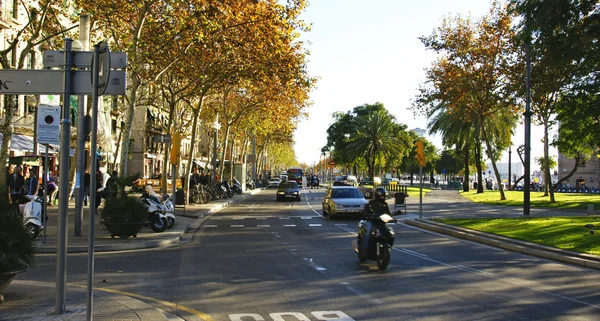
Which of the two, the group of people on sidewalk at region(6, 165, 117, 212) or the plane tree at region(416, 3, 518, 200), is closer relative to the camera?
the group of people on sidewalk at region(6, 165, 117, 212)

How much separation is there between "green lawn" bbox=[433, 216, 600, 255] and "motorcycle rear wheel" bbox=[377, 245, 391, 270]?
533 centimetres

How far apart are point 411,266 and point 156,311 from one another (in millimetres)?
5931

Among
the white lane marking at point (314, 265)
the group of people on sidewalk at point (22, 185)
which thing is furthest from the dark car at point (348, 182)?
the white lane marking at point (314, 265)

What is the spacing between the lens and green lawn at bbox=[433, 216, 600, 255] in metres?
14.1

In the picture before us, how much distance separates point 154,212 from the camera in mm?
17297

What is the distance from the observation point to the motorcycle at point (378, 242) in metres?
10.9

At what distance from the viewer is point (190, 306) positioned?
7883mm

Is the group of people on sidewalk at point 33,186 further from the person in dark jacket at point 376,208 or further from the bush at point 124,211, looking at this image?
the person in dark jacket at point 376,208

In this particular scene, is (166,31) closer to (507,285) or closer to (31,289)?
(31,289)

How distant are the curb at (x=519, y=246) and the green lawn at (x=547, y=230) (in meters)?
0.38

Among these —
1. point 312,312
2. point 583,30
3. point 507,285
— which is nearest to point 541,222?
point 583,30

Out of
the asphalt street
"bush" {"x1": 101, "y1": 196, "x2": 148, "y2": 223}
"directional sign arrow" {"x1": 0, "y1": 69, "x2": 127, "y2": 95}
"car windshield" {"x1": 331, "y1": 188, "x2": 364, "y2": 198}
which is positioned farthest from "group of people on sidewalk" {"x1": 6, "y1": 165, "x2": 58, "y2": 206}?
"car windshield" {"x1": 331, "y1": 188, "x2": 364, "y2": 198}

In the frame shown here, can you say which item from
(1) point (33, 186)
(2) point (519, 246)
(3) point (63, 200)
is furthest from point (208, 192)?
(3) point (63, 200)

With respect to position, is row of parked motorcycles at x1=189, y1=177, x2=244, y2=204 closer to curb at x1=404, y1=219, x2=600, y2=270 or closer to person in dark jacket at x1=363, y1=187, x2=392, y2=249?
curb at x1=404, y1=219, x2=600, y2=270
